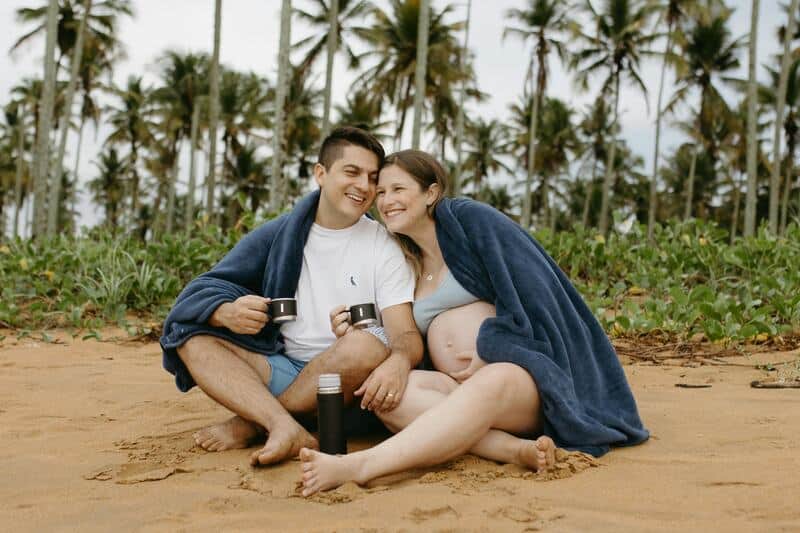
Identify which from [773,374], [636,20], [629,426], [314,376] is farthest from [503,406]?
[636,20]

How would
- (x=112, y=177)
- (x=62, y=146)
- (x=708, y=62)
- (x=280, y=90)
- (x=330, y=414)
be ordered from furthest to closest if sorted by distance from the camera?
(x=112, y=177)
(x=708, y=62)
(x=62, y=146)
(x=280, y=90)
(x=330, y=414)

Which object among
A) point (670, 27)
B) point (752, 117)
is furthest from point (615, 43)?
point (752, 117)

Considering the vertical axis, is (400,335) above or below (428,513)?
above

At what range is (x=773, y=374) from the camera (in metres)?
3.90

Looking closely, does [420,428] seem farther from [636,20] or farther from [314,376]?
[636,20]

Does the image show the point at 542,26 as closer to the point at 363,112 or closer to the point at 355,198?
the point at 363,112

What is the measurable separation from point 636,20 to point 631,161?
16.1 m

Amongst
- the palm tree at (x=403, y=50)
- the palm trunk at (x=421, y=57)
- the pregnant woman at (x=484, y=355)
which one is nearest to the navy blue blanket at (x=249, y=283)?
the pregnant woman at (x=484, y=355)

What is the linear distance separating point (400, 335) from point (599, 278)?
479 centimetres

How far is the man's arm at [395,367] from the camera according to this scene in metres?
2.48

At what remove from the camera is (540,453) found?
225 cm

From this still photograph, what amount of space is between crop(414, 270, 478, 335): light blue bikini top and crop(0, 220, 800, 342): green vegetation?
2.63m

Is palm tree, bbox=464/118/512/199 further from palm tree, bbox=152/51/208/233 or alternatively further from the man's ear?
the man's ear

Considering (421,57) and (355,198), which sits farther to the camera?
(421,57)
